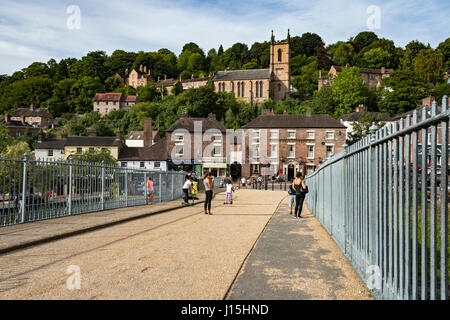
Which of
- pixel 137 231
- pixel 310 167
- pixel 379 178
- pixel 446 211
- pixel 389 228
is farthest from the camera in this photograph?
pixel 310 167

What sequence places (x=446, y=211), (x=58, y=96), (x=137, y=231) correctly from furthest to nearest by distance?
(x=58, y=96)
(x=137, y=231)
(x=446, y=211)

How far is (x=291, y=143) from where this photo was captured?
6134 centimetres

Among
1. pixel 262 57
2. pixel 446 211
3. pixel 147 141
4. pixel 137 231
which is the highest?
pixel 262 57

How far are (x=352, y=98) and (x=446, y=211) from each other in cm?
9232

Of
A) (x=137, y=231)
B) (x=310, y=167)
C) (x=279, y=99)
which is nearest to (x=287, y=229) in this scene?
(x=137, y=231)

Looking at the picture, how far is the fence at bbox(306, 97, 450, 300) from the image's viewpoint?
2824mm

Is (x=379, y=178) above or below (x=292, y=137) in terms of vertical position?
below

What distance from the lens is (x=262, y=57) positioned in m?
149

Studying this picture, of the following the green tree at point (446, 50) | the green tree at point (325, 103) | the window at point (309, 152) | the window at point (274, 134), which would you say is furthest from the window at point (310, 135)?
the green tree at point (446, 50)

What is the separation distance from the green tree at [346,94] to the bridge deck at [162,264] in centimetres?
8413

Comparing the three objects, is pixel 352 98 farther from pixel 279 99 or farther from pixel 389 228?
pixel 389 228

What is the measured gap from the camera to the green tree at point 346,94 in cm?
8975

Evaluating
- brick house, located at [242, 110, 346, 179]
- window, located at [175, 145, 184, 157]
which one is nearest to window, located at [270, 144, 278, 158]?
brick house, located at [242, 110, 346, 179]

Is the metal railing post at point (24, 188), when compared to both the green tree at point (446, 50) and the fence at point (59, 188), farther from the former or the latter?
the green tree at point (446, 50)
